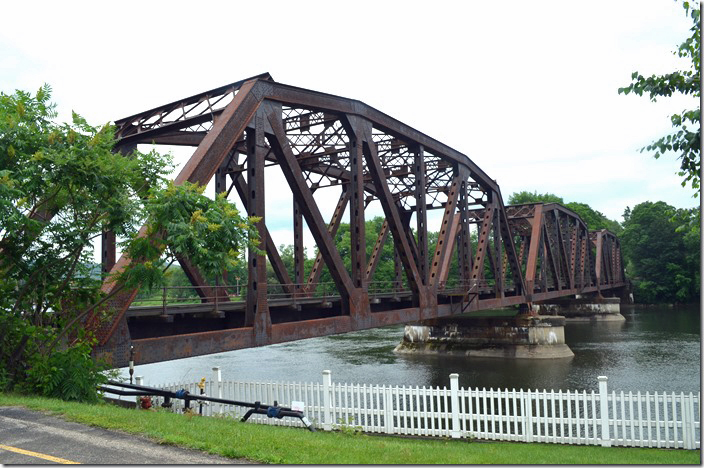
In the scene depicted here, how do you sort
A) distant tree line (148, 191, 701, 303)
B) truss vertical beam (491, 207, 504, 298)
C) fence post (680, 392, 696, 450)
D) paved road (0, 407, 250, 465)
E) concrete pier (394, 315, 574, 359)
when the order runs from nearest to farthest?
paved road (0, 407, 250, 465), fence post (680, 392, 696, 450), truss vertical beam (491, 207, 504, 298), concrete pier (394, 315, 574, 359), distant tree line (148, 191, 701, 303)

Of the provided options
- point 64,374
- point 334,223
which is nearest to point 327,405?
point 64,374

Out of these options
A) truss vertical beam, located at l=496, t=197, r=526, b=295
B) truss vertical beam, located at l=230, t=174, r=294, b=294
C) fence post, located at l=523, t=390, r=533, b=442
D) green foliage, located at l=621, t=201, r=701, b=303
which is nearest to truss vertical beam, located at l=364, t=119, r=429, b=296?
truss vertical beam, located at l=230, t=174, r=294, b=294

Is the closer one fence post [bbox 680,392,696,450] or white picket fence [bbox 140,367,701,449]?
fence post [bbox 680,392,696,450]

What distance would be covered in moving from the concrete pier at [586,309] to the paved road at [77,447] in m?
72.8

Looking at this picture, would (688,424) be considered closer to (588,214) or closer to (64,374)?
(64,374)

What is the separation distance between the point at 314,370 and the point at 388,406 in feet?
68.0

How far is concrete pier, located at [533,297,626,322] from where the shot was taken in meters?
78.1

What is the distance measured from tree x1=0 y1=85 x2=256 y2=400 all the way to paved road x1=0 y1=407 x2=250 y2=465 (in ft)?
7.89

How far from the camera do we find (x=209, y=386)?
55.8 feet

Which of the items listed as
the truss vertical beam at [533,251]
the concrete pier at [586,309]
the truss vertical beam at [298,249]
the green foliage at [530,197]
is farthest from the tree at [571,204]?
the truss vertical beam at [298,249]

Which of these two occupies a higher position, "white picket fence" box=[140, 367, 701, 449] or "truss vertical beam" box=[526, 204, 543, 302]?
"truss vertical beam" box=[526, 204, 543, 302]

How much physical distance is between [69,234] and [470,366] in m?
31.5

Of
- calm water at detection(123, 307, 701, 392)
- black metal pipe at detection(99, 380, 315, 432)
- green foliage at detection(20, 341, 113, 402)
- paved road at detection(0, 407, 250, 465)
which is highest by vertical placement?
green foliage at detection(20, 341, 113, 402)

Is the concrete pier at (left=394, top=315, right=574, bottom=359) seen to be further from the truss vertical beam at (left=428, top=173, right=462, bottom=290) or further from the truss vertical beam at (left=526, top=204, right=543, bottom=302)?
the truss vertical beam at (left=428, top=173, right=462, bottom=290)
